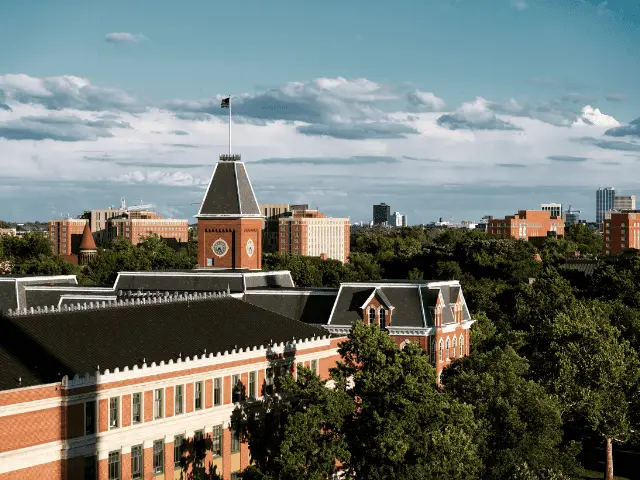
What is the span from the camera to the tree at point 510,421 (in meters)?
66.6

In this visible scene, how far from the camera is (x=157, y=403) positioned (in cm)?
6675

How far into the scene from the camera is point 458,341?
336 feet

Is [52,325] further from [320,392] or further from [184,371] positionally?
[320,392]

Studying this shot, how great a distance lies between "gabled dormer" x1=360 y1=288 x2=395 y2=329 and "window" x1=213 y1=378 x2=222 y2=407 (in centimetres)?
2675

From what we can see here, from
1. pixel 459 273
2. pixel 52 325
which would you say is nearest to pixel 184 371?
pixel 52 325

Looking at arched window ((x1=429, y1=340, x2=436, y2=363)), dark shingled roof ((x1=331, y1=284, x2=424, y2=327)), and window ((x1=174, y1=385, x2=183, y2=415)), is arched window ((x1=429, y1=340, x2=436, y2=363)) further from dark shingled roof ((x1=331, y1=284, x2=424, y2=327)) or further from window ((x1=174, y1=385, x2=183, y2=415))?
window ((x1=174, y1=385, x2=183, y2=415))

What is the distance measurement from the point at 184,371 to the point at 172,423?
354cm

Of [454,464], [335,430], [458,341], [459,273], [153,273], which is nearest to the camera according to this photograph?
[454,464]

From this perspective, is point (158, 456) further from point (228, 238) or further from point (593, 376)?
point (228, 238)

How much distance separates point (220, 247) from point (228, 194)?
244 inches

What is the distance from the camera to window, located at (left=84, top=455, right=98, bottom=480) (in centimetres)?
6112

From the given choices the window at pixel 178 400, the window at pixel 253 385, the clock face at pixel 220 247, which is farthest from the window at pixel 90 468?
the clock face at pixel 220 247

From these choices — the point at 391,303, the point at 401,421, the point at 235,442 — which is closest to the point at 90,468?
the point at 235,442

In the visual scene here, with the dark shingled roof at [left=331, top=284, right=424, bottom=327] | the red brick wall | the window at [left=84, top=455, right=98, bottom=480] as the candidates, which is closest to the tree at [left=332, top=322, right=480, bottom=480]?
the window at [left=84, top=455, right=98, bottom=480]
